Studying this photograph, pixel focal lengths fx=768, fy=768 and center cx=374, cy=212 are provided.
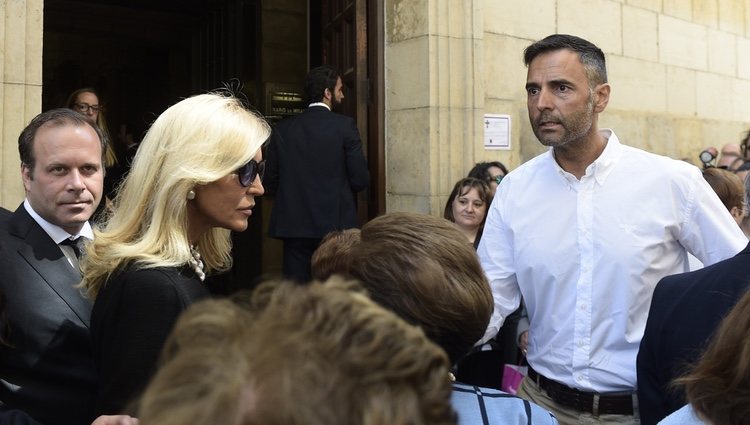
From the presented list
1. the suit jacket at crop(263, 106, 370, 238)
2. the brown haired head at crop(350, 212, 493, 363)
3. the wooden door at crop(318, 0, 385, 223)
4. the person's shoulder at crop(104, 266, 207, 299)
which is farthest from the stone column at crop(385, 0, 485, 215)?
the brown haired head at crop(350, 212, 493, 363)

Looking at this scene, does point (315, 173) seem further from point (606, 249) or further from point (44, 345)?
point (44, 345)

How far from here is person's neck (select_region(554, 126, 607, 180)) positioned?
2803 millimetres

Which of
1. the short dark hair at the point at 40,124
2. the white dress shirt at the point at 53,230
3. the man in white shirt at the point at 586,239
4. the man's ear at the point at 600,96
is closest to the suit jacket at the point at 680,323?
the man in white shirt at the point at 586,239

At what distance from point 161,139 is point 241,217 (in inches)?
11.9

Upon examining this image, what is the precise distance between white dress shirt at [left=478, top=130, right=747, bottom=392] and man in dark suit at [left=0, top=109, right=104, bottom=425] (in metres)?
1.48

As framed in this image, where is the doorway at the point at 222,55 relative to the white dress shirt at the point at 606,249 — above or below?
above

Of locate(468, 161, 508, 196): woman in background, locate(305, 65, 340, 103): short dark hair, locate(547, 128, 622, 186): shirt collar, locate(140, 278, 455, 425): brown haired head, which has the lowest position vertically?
locate(140, 278, 455, 425): brown haired head

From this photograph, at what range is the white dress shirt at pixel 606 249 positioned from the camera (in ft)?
8.52

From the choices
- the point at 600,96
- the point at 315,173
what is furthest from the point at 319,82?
the point at 600,96

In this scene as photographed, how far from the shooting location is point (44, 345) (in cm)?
212

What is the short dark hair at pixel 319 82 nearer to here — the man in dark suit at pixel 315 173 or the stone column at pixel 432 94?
the man in dark suit at pixel 315 173

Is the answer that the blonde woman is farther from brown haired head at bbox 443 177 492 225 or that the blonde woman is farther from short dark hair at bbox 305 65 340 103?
short dark hair at bbox 305 65 340 103

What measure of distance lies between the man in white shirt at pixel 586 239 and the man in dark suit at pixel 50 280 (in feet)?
4.82

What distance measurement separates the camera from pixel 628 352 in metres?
2.60
